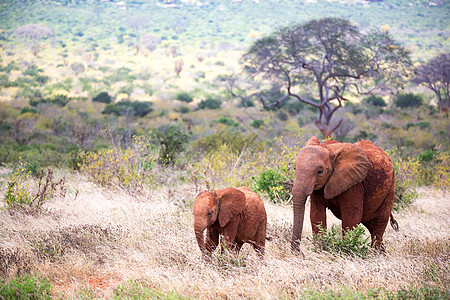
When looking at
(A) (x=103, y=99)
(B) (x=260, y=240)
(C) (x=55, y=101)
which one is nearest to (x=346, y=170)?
(B) (x=260, y=240)

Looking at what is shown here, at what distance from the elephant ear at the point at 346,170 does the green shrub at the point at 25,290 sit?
11.0 feet

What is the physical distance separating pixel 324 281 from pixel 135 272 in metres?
2.22

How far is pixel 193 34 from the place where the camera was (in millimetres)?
84500

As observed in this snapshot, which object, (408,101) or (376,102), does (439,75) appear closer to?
(408,101)

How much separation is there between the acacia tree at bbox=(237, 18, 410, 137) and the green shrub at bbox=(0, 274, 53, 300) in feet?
56.6

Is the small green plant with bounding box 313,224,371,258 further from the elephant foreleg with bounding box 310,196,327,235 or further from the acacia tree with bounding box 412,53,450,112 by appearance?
the acacia tree with bounding box 412,53,450,112

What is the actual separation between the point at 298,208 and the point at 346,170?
72 centimetres

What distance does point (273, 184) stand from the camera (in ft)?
28.9

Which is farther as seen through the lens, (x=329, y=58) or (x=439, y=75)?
(x=439, y=75)

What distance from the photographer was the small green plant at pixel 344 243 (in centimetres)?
501

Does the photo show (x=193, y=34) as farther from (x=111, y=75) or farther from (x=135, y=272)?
(x=135, y=272)

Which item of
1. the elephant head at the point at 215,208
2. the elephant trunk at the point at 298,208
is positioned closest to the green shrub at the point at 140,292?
the elephant head at the point at 215,208

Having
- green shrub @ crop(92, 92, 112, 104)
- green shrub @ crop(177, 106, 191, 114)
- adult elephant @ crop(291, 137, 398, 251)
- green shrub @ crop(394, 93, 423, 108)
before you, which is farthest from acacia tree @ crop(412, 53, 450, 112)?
adult elephant @ crop(291, 137, 398, 251)

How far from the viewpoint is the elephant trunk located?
4785mm
